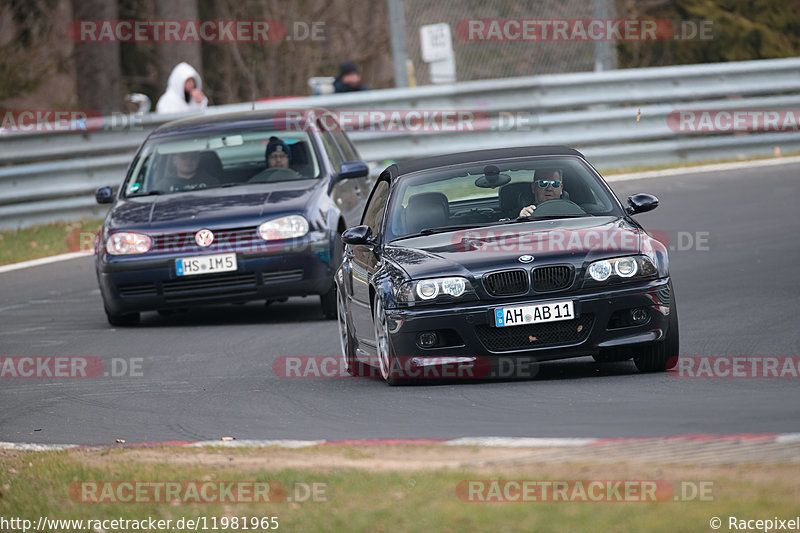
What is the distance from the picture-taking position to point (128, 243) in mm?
12852

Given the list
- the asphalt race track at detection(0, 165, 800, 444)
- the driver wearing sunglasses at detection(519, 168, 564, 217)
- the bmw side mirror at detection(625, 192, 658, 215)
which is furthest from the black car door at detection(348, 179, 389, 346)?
the bmw side mirror at detection(625, 192, 658, 215)

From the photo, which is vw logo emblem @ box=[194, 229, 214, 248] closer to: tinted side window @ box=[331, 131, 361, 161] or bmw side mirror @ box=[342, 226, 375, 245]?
tinted side window @ box=[331, 131, 361, 161]

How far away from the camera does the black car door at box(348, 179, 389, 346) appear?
947 centimetres

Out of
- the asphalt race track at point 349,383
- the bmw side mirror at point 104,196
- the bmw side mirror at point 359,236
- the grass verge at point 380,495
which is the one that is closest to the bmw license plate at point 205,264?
the asphalt race track at point 349,383

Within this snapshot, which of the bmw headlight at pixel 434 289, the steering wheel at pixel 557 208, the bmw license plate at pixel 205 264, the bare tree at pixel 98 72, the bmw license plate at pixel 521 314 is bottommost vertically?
the bare tree at pixel 98 72

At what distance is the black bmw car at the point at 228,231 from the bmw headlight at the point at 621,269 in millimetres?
4425

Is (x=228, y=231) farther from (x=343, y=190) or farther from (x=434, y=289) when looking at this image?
(x=434, y=289)

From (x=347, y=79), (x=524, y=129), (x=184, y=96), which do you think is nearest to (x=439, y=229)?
(x=524, y=129)

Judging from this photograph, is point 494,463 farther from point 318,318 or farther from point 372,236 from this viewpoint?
point 318,318

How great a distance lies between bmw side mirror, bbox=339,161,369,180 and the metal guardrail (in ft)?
22.2

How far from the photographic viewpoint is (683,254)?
593 inches

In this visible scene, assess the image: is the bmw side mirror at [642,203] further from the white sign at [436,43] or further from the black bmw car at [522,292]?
the white sign at [436,43]

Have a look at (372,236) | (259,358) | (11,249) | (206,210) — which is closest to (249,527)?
(372,236)

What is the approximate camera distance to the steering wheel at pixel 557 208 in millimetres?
9438
